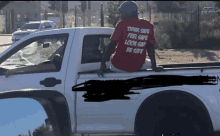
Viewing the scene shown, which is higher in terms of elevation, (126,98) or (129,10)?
(129,10)

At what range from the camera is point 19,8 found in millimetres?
42906

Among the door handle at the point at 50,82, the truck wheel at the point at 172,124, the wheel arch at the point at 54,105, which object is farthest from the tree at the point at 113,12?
the truck wheel at the point at 172,124

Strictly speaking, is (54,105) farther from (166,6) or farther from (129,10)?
(166,6)

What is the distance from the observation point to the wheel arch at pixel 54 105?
366 cm

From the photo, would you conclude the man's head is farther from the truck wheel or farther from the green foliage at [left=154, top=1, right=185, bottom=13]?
the green foliage at [left=154, top=1, right=185, bottom=13]

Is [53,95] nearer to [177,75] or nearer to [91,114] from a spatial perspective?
[91,114]

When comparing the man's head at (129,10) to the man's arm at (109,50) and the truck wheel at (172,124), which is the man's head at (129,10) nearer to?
the man's arm at (109,50)

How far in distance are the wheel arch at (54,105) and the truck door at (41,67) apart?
147 millimetres

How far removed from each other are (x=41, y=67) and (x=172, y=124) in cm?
180

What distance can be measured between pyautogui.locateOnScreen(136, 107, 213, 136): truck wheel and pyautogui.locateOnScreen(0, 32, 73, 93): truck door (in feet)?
3.51

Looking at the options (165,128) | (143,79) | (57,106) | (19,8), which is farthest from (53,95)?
(19,8)

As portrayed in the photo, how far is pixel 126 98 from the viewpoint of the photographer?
375 centimetres

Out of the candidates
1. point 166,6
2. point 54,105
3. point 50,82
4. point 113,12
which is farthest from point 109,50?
point 166,6

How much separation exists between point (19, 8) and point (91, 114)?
4164cm
